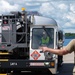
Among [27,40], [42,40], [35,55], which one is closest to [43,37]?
[42,40]

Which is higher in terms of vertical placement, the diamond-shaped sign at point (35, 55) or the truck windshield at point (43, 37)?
the truck windshield at point (43, 37)

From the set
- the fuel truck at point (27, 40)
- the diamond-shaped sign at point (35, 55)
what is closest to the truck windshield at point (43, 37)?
the fuel truck at point (27, 40)

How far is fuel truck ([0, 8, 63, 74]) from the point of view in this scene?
11.3 m

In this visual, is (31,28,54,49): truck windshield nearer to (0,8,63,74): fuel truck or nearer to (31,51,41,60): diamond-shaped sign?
(0,8,63,74): fuel truck

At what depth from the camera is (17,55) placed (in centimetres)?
1170

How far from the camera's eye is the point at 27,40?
11398mm

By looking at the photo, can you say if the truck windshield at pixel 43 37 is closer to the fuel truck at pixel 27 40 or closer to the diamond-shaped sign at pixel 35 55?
the fuel truck at pixel 27 40

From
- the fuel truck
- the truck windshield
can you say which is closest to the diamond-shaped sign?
the fuel truck

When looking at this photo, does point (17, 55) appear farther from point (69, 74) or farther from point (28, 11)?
point (69, 74)

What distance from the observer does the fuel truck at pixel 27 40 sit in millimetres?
11281

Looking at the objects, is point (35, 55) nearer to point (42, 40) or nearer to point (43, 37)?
point (42, 40)

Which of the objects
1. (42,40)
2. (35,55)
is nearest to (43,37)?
(42,40)

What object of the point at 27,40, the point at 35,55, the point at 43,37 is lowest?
the point at 35,55

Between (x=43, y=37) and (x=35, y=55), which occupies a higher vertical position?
(x=43, y=37)
